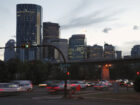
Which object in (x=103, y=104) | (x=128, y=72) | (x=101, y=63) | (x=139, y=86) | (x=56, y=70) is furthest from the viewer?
(x=128, y=72)

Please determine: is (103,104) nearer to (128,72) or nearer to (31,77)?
(31,77)

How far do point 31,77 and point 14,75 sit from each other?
18.7 feet

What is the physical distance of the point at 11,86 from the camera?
33188 millimetres

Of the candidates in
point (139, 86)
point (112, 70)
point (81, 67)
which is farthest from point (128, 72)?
point (139, 86)

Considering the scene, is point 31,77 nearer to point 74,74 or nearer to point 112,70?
point 74,74

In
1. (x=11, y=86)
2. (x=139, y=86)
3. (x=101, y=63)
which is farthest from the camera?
(x=101, y=63)

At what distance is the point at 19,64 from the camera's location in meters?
81.3

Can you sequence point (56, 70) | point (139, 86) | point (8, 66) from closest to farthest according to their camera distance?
point (139, 86), point (8, 66), point (56, 70)

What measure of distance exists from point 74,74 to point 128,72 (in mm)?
45835

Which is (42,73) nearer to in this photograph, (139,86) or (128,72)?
(139,86)

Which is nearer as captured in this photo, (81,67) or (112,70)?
(81,67)

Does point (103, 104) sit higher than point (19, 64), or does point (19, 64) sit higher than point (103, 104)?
point (19, 64)

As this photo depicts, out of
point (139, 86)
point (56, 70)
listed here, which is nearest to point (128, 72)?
point (56, 70)

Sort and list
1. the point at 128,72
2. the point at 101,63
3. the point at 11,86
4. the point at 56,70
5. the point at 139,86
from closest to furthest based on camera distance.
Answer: the point at 11,86 < the point at 139,86 < the point at 101,63 < the point at 56,70 < the point at 128,72
